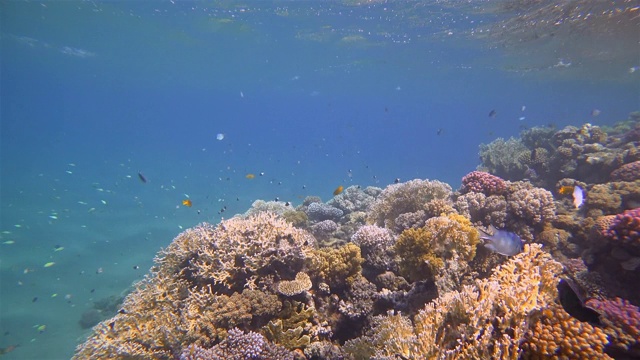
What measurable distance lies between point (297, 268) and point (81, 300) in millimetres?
21015

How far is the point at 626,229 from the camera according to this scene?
17.5ft

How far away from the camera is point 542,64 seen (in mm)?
41438

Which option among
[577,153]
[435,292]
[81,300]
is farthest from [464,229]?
[81,300]

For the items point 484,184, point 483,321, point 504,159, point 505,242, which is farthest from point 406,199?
point 504,159

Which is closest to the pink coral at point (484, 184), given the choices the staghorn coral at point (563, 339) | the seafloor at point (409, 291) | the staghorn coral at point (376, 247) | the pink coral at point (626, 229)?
the seafloor at point (409, 291)

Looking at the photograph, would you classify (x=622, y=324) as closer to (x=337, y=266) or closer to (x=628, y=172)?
(x=337, y=266)

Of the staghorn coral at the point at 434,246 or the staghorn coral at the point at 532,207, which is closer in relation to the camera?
the staghorn coral at the point at 434,246

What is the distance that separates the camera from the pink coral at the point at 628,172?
9.59 m

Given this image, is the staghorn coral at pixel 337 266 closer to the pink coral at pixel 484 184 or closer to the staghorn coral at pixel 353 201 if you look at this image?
the pink coral at pixel 484 184

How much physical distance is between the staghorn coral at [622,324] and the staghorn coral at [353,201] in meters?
9.30

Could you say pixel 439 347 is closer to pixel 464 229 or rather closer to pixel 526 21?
pixel 464 229

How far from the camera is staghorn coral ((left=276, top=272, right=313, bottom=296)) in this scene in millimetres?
5566

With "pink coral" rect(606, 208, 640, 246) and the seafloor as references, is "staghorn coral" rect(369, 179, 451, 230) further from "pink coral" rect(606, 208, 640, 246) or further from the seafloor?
"pink coral" rect(606, 208, 640, 246)

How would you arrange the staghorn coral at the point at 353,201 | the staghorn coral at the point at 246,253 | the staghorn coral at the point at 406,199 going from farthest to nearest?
the staghorn coral at the point at 353,201, the staghorn coral at the point at 406,199, the staghorn coral at the point at 246,253
